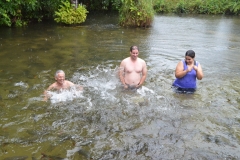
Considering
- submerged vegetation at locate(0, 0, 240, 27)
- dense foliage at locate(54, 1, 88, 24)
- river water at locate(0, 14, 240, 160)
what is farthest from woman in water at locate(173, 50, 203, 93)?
dense foliage at locate(54, 1, 88, 24)

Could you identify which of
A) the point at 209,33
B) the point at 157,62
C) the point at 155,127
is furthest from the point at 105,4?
the point at 155,127

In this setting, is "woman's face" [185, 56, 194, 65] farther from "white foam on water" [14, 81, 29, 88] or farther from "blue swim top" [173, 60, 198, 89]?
"white foam on water" [14, 81, 29, 88]

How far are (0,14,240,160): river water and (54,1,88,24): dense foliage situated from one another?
449cm

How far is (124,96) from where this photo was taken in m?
7.02

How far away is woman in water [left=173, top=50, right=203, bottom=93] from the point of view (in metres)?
6.54

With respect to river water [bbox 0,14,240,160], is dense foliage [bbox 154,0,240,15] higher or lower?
higher

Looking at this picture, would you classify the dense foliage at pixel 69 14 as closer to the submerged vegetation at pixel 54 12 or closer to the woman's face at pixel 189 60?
the submerged vegetation at pixel 54 12

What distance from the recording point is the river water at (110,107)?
4.86m

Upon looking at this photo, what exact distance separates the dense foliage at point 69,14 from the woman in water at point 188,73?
11.0 meters

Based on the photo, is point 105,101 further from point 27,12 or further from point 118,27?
point 27,12

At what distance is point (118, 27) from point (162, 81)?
369 inches

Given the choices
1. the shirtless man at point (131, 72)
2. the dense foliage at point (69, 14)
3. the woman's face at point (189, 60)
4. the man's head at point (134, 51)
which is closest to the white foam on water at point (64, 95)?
the shirtless man at point (131, 72)

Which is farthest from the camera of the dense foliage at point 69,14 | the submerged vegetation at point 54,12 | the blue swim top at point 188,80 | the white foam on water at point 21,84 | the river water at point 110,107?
the dense foliage at point 69,14

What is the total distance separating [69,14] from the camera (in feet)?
53.5
